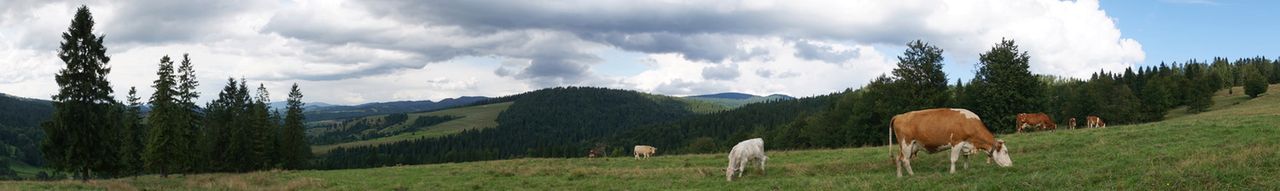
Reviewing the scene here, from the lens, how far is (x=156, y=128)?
4419 cm

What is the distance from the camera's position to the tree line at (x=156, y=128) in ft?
117

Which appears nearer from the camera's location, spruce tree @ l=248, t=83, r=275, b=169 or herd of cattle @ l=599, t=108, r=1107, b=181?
herd of cattle @ l=599, t=108, r=1107, b=181

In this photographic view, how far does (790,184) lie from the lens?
1675 cm

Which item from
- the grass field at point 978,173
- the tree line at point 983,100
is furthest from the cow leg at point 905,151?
the tree line at point 983,100

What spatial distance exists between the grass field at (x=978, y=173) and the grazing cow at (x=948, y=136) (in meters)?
0.70

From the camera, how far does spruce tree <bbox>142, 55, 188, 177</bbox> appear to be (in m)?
43.2

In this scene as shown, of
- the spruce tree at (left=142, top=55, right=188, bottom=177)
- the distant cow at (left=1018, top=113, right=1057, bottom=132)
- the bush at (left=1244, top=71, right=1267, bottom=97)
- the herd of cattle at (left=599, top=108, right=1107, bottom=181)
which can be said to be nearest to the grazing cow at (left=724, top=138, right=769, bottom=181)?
the herd of cattle at (left=599, top=108, right=1107, bottom=181)

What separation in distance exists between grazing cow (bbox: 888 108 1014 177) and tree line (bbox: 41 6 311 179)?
1537 inches

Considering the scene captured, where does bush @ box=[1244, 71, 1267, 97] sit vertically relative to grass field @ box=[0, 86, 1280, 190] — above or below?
above

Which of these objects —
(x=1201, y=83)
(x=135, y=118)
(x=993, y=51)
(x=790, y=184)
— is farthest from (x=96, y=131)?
(x=1201, y=83)

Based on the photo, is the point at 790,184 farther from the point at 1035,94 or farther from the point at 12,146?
the point at 12,146

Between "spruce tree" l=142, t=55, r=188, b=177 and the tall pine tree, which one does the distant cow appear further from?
the tall pine tree

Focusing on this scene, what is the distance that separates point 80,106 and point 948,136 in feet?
134

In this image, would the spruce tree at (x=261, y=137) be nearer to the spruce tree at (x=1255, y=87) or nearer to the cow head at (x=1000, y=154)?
the cow head at (x=1000, y=154)
